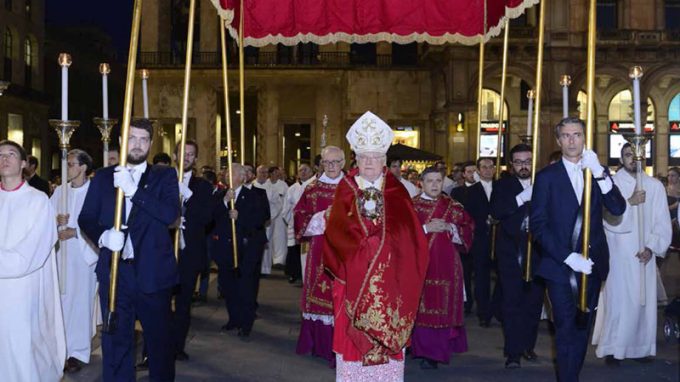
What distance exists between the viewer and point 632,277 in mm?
8648

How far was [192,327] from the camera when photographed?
10664 millimetres

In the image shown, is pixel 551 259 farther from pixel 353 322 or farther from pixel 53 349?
pixel 53 349

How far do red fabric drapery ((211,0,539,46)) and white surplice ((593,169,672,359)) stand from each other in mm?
3441

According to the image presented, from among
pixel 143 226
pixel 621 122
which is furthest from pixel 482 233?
pixel 621 122

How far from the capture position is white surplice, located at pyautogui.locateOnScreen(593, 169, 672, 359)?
852 cm

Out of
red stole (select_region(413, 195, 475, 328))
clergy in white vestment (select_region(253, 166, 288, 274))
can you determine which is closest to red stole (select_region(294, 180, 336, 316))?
red stole (select_region(413, 195, 475, 328))

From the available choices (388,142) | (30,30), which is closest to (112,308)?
(388,142)

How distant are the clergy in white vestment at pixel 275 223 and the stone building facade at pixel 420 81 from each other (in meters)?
13.6

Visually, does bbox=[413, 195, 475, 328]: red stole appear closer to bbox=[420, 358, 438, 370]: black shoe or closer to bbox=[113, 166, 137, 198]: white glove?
bbox=[420, 358, 438, 370]: black shoe

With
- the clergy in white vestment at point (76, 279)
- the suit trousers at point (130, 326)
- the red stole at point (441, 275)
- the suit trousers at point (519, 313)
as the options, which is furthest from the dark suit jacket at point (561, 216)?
the clergy in white vestment at point (76, 279)

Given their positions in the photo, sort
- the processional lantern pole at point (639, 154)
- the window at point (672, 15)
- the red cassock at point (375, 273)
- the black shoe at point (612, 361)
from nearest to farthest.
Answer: the red cassock at point (375, 273) < the processional lantern pole at point (639, 154) < the black shoe at point (612, 361) < the window at point (672, 15)

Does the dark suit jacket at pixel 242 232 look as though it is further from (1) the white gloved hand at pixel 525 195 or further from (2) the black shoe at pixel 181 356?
(1) the white gloved hand at pixel 525 195

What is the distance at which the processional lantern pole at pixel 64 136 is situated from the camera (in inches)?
269

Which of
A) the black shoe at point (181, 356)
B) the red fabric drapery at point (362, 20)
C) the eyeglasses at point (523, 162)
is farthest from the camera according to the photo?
the red fabric drapery at point (362, 20)
